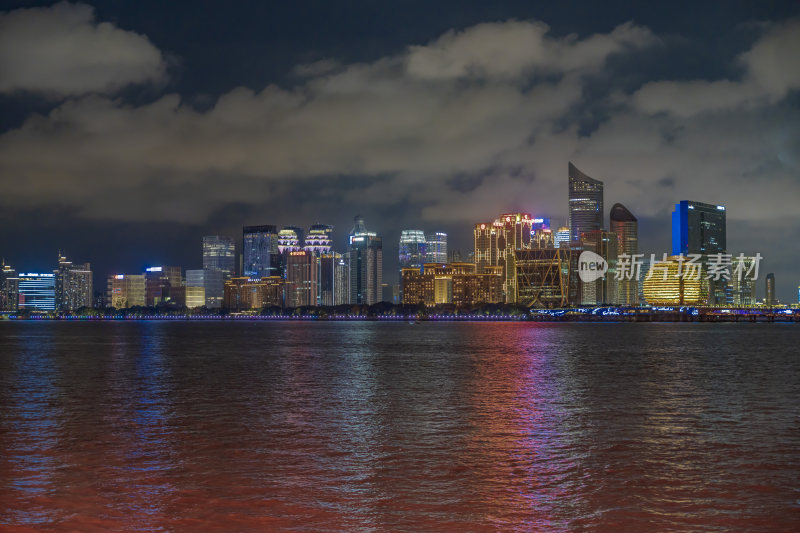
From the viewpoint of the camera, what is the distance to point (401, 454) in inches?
1039

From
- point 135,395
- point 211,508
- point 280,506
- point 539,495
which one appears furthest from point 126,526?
point 135,395

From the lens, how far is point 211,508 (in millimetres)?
19203

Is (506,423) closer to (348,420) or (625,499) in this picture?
(348,420)

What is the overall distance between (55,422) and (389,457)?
17.5 meters

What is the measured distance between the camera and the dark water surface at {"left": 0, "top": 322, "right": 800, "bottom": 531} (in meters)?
18.6

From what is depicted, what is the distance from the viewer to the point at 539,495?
2038cm

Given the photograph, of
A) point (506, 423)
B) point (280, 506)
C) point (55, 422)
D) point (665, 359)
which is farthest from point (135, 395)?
point (665, 359)

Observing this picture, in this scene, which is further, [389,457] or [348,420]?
[348,420]

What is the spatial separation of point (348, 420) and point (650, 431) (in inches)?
507

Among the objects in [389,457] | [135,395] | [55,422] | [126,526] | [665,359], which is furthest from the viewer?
[665,359]

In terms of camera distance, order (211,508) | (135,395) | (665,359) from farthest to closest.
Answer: (665,359), (135,395), (211,508)

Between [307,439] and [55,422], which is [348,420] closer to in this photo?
[307,439]

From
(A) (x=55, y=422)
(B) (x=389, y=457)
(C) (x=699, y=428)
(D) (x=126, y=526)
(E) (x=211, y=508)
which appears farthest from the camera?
(A) (x=55, y=422)

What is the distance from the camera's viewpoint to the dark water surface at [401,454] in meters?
18.6
